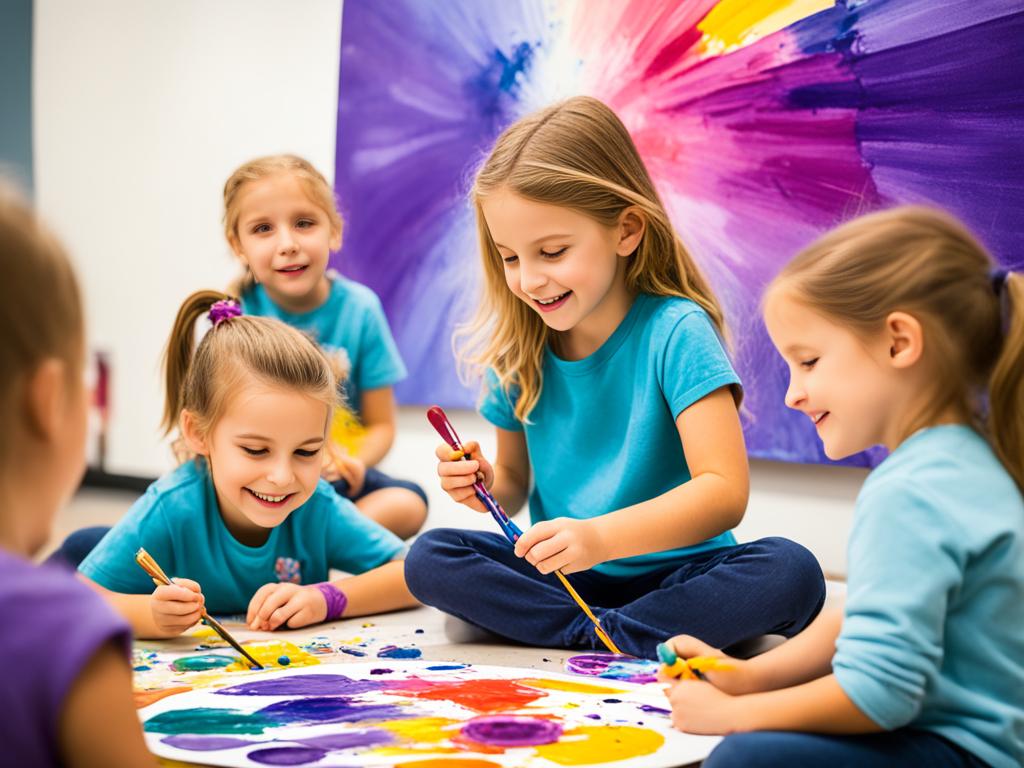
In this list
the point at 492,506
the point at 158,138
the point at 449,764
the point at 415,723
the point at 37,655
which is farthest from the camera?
the point at 158,138

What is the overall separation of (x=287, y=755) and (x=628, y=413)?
66 centimetres

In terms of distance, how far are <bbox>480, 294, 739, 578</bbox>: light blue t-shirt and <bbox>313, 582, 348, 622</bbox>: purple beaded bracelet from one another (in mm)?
283

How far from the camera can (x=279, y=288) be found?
190 cm

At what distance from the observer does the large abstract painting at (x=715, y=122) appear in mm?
1941

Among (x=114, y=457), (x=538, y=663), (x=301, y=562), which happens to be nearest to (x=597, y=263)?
(x=538, y=663)

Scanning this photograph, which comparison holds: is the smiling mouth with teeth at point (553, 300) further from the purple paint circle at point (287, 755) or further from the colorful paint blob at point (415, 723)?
the purple paint circle at point (287, 755)

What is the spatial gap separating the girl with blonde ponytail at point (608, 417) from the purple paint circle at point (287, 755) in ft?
1.30

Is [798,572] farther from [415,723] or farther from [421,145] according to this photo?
[421,145]

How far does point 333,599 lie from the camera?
1.49 meters

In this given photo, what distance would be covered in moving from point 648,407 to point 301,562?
51 cm

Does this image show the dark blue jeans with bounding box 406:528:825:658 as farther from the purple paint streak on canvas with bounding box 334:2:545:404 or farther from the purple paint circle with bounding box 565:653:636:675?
the purple paint streak on canvas with bounding box 334:2:545:404

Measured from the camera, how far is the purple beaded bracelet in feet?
4.87

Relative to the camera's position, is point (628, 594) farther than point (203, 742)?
Yes

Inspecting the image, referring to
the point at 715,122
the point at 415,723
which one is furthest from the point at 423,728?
the point at 715,122
